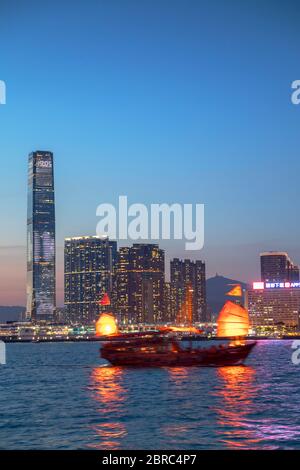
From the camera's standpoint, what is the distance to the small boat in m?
90.0

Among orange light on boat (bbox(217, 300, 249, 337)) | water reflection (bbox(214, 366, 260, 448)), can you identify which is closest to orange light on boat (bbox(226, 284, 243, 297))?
orange light on boat (bbox(217, 300, 249, 337))

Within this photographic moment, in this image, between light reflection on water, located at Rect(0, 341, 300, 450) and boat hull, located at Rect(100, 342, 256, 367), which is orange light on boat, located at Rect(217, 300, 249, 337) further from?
light reflection on water, located at Rect(0, 341, 300, 450)

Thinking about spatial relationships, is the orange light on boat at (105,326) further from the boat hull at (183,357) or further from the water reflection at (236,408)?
the water reflection at (236,408)

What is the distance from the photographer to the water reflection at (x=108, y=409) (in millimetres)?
29469

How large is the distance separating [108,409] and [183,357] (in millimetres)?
49742

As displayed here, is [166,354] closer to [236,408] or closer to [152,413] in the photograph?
[236,408]

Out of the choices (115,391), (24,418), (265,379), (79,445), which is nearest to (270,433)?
(79,445)

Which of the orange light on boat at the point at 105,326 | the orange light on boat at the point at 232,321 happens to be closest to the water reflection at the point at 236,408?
the orange light on boat at the point at 232,321

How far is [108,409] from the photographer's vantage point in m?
41.8

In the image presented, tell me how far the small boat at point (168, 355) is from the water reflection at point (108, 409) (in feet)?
51.9

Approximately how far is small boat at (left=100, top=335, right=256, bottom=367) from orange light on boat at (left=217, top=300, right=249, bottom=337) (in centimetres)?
2063

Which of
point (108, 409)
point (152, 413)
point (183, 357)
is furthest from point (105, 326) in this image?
point (152, 413)

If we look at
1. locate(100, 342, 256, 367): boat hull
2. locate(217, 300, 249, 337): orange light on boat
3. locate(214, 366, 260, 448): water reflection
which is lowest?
locate(100, 342, 256, 367): boat hull
